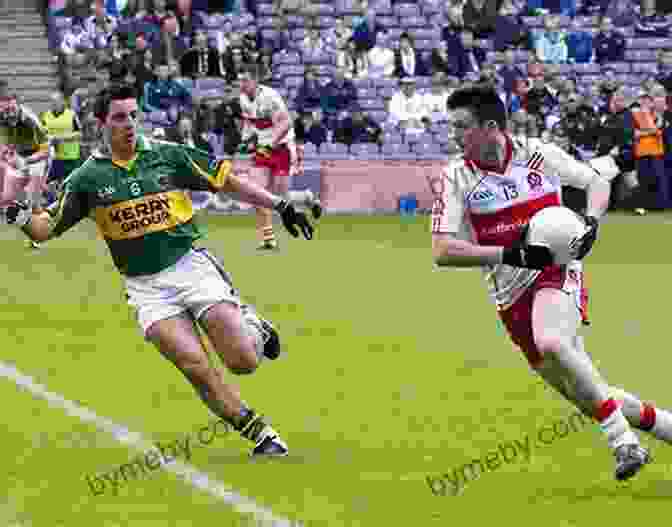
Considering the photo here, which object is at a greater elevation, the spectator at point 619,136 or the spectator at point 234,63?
the spectator at point 234,63

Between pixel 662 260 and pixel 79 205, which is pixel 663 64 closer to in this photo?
pixel 662 260

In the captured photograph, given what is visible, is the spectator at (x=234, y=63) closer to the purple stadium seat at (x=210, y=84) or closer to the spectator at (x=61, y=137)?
the purple stadium seat at (x=210, y=84)

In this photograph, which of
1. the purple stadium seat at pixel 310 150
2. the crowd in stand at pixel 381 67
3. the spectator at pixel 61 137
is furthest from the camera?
the crowd in stand at pixel 381 67

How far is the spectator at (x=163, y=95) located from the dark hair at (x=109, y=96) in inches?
824

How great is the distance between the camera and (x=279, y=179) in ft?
81.5

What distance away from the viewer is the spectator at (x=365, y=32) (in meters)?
33.3

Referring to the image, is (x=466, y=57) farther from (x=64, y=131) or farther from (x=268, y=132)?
(x=268, y=132)

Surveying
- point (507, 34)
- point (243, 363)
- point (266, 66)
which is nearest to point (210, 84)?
point (266, 66)

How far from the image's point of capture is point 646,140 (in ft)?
103

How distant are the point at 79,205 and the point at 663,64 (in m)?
26.2

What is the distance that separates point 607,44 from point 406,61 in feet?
13.9

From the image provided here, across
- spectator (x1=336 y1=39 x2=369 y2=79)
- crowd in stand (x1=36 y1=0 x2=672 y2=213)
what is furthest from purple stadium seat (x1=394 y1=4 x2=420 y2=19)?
spectator (x1=336 y1=39 x2=369 y2=79)

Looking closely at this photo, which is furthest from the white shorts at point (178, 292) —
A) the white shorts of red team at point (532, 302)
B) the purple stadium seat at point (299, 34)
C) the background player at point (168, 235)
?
the purple stadium seat at point (299, 34)

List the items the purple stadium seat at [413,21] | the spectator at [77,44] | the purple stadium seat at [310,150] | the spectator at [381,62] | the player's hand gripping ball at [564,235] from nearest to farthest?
1. the player's hand gripping ball at [564,235]
2. the purple stadium seat at [310,150]
3. the spectator at [77,44]
4. the spectator at [381,62]
5. the purple stadium seat at [413,21]
